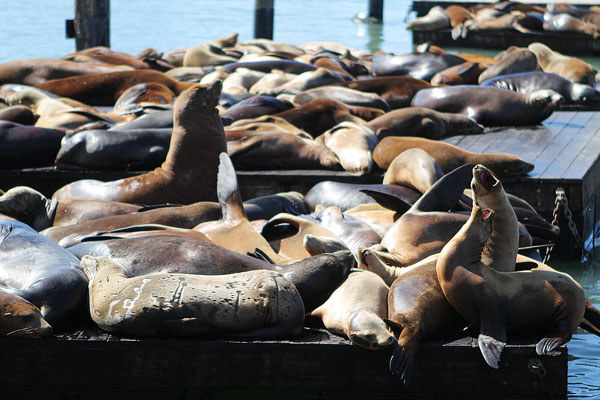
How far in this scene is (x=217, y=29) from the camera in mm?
27656

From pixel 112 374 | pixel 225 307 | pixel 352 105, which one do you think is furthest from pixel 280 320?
pixel 352 105

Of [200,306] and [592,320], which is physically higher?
[200,306]

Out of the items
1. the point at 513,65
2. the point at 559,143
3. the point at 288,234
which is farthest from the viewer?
the point at 513,65

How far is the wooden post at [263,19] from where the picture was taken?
18422 mm

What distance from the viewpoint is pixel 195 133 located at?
20.1 ft

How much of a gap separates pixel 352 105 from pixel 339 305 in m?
5.37

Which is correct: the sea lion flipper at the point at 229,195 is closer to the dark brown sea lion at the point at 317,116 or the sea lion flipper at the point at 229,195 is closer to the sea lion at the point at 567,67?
the dark brown sea lion at the point at 317,116

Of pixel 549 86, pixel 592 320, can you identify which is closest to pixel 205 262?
pixel 592 320

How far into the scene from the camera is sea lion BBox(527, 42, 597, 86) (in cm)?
1136

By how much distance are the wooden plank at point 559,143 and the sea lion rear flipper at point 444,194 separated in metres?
1.53

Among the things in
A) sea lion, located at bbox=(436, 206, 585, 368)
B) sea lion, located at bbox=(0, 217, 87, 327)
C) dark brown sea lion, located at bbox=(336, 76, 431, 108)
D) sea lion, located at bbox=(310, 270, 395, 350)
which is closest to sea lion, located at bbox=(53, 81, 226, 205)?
sea lion, located at bbox=(0, 217, 87, 327)

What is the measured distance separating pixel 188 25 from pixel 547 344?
26.7 m

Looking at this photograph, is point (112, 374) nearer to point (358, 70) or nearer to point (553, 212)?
point (553, 212)

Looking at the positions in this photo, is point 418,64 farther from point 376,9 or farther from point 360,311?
point 376,9
